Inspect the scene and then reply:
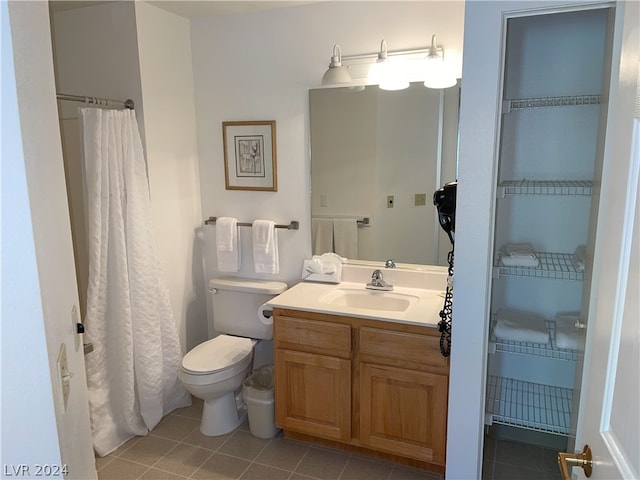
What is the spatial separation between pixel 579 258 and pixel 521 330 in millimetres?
375

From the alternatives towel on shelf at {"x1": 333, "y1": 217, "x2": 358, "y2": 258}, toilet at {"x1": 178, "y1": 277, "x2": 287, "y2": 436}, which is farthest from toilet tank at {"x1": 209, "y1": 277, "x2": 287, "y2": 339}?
towel on shelf at {"x1": 333, "y1": 217, "x2": 358, "y2": 258}

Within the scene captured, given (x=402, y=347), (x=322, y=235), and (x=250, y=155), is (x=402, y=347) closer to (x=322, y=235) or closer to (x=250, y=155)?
(x=322, y=235)

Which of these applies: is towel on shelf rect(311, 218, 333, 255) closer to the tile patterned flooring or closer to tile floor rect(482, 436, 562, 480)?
the tile patterned flooring

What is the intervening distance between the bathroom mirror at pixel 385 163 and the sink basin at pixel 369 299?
0.75 feet

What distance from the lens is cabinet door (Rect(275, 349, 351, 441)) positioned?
2.46 meters

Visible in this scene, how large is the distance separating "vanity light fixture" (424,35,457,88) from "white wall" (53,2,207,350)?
1591 mm

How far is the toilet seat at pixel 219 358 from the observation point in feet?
8.57

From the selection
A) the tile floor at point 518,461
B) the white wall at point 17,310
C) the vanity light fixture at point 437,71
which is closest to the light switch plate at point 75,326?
the white wall at point 17,310

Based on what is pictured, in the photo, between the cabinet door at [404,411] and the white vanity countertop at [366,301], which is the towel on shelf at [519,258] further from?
the cabinet door at [404,411]

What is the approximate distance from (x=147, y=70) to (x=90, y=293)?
1360 millimetres

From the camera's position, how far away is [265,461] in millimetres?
2543

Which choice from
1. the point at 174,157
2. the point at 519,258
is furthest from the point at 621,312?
the point at 174,157

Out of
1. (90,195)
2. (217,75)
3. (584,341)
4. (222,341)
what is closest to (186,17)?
(217,75)

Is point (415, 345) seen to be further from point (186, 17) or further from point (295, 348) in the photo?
point (186, 17)
